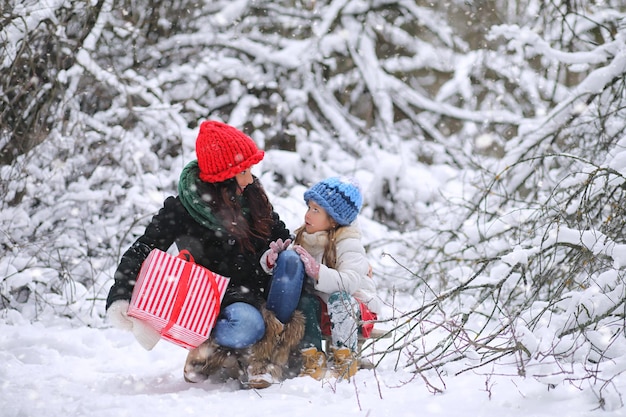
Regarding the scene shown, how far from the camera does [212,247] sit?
293cm

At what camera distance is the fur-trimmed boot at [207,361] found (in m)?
2.80

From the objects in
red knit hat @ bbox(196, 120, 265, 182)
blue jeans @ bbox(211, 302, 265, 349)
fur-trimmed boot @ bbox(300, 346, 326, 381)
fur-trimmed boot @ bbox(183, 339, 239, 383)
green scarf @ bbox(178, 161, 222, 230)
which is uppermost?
red knit hat @ bbox(196, 120, 265, 182)

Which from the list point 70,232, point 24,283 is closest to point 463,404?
point 24,283

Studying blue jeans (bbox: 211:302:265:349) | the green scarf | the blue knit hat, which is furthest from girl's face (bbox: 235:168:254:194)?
blue jeans (bbox: 211:302:265:349)

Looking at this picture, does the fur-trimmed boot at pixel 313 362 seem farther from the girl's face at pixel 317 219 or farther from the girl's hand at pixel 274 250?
the girl's face at pixel 317 219

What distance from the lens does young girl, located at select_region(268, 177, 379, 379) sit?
2.83 m

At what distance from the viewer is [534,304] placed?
262cm

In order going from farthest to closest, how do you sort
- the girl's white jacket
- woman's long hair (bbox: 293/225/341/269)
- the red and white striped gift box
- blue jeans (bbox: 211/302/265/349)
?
woman's long hair (bbox: 293/225/341/269) → the girl's white jacket → blue jeans (bbox: 211/302/265/349) → the red and white striped gift box

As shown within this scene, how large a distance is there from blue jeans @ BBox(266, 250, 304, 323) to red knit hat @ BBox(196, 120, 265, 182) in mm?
442

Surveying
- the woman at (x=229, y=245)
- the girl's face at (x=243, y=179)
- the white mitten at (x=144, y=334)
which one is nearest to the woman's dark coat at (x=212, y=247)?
the woman at (x=229, y=245)

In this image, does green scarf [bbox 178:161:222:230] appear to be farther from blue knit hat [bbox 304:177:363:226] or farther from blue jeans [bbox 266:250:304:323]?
blue knit hat [bbox 304:177:363:226]

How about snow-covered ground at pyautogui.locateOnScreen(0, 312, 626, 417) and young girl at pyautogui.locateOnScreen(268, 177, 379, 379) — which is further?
young girl at pyautogui.locateOnScreen(268, 177, 379, 379)

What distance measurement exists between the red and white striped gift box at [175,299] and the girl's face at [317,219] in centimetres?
61

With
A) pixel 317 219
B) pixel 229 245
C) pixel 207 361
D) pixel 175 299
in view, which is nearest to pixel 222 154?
pixel 229 245
